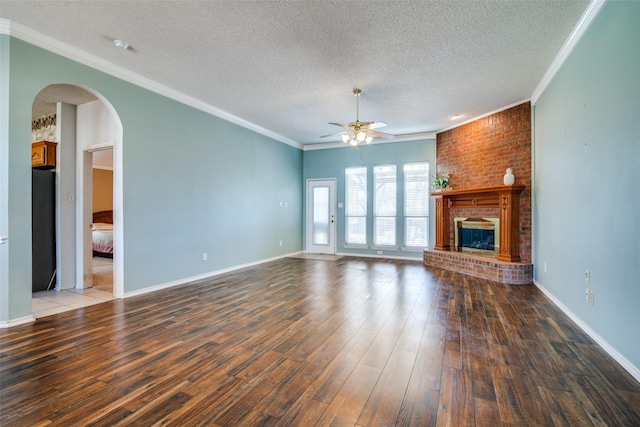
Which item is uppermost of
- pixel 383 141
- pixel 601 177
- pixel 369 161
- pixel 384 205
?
pixel 383 141

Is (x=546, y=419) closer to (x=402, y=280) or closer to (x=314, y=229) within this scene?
(x=402, y=280)

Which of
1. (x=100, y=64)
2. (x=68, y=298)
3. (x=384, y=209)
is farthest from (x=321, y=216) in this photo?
(x=100, y=64)

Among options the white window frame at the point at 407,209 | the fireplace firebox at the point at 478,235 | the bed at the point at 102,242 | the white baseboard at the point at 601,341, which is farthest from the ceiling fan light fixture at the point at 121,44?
the fireplace firebox at the point at 478,235

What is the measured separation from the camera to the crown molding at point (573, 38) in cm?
247

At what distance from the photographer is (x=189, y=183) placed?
15.1ft

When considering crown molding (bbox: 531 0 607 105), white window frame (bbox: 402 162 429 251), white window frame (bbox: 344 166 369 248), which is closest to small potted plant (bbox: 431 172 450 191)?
white window frame (bbox: 402 162 429 251)

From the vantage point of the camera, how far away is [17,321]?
9.23ft

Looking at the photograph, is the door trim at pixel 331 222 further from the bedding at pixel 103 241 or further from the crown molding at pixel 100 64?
the bedding at pixel 103 241

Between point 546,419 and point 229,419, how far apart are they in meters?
1.66

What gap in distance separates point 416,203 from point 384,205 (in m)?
0.75

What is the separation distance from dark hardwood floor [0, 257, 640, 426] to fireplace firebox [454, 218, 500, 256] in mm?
1782

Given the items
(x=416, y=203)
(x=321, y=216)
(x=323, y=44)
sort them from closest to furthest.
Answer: (x=323, y=44), (x=416, y=203), (x=321, y=216)

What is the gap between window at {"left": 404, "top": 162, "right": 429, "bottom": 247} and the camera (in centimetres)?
668

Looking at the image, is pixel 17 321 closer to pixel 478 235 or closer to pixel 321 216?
pixel 321 216
